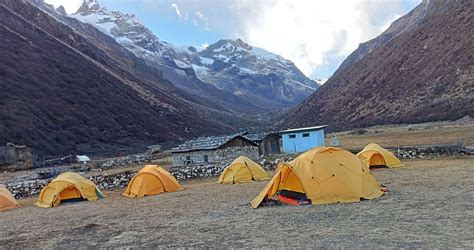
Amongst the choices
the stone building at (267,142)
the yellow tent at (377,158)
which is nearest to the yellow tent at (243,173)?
the yellow tent at (377,158)

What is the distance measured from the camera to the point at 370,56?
4461 inches

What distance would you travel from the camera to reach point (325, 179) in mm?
15844

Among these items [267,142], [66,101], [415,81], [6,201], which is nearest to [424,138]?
[267,142]

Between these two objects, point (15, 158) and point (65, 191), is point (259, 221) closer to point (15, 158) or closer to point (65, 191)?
point (65, 191)

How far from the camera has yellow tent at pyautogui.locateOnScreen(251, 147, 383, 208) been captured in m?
15.5

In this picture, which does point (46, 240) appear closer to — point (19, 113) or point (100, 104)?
point (19, 113)

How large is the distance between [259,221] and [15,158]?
132 feet

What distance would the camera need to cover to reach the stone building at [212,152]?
35.8 metres

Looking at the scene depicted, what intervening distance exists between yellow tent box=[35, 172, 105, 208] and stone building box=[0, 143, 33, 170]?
2586 cm

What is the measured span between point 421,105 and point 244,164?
58309 mm

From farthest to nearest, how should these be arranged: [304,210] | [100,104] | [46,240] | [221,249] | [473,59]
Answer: [100,104]
[473,59]
[304,210]
[46,240]
[221,249]

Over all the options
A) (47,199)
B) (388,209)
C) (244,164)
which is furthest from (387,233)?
(47,199)

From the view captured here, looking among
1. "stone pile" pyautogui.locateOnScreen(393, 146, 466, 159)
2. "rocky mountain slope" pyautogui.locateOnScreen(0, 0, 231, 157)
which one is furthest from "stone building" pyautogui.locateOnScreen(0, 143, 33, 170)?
"stone pile" pyautogui.locateOnScreen(393, 146, 466, 159)

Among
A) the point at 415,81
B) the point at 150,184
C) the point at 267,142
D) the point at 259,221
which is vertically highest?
the point at 415,81
